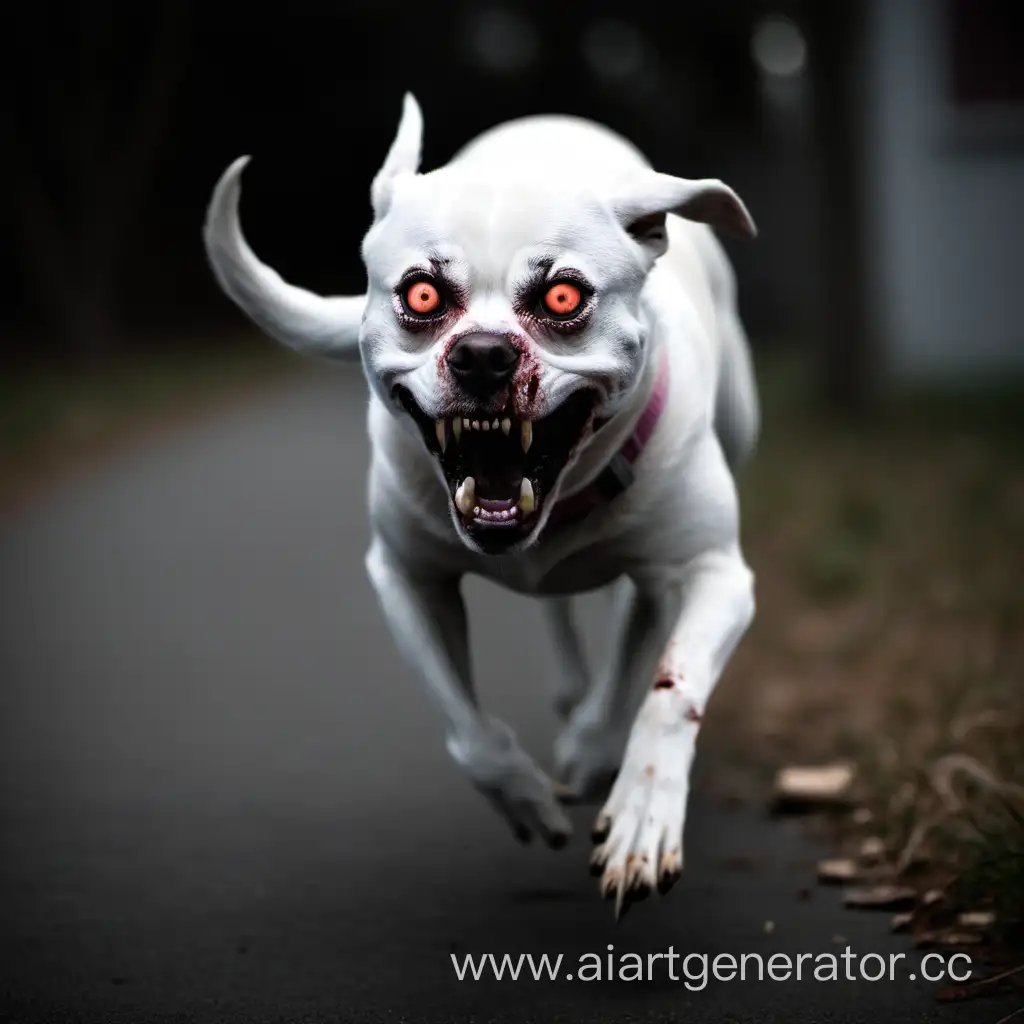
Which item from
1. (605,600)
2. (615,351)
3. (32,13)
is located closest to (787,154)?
(32,13)

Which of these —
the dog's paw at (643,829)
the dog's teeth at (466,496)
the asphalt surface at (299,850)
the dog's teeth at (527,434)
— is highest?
the dog's teeth at (527,434)

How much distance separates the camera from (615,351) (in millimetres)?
3877

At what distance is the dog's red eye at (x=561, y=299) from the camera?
3.77 m

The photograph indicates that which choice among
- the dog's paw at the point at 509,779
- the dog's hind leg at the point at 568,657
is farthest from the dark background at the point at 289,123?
the dog's paw at the point at 509,779

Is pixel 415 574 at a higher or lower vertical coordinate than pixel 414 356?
lower

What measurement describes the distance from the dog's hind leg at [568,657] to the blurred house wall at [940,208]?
1127cm

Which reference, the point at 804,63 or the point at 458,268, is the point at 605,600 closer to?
the point at 458,268

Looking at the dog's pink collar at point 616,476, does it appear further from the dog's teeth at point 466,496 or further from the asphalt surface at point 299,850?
the asphalt surface at point 299,850

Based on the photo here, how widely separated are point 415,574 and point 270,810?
1.46 meters

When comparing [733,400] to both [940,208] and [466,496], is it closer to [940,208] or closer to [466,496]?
[466,496]

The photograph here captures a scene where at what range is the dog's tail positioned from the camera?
446 cm

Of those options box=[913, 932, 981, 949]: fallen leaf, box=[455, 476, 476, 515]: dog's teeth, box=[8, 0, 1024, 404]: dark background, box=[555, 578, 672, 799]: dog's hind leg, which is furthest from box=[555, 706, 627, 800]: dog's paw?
box=[8, 0, 1024, 404]: dark background

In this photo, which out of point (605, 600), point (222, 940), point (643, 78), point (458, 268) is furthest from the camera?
point (643, 78)

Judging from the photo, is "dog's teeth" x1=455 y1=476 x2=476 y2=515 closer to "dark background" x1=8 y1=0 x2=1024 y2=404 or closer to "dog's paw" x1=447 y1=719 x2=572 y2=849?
"dog's paw" x1=447 y1=719 x2=572 y2=849
